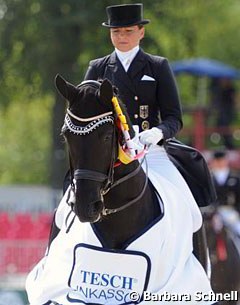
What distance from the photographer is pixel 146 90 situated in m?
7.62

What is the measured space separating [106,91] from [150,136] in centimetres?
60

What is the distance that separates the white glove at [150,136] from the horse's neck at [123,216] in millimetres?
179

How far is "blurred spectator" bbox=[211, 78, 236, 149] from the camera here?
23.7 m

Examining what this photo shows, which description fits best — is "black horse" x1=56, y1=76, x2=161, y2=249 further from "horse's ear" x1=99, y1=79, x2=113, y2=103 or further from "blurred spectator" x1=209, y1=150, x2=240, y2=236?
"blurred spectator" x1=209, y1=150, x2=240, y2=236

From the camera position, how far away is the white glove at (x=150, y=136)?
713cm

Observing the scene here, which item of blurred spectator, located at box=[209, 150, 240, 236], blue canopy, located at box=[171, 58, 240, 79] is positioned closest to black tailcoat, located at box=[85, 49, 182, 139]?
blurred spectator, located at box=[209, 150, 240, 236]

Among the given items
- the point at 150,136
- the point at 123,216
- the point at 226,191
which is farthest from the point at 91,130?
the point at 226,191

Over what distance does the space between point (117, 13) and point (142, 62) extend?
39cm

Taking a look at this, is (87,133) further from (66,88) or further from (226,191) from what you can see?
(226,191)

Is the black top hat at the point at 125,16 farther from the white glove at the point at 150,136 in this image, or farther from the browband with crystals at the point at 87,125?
the browband with crystals at the point at 87,125

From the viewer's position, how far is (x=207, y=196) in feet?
26.8

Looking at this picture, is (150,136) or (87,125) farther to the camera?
(150,136)

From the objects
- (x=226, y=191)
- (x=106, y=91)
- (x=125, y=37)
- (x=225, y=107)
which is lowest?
(x=225, y=107)

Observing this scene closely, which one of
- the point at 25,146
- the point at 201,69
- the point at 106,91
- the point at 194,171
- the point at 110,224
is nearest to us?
the point at 106,91
